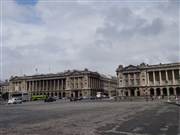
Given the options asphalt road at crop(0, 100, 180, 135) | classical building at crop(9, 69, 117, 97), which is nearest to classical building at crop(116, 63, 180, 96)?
classical building at crop(9, 69, 117, 97)

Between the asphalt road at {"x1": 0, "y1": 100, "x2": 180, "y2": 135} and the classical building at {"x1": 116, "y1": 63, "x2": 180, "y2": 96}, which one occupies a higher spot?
the classical building at {"x1": 116, "y1": 63, "x2": 180, "y2": 96}

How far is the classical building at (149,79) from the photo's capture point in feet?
484

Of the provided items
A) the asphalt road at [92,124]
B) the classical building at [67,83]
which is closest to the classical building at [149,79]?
the classical building at [67,83]

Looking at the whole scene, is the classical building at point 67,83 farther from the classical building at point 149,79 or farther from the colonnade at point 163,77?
the colonnade at point 163,77

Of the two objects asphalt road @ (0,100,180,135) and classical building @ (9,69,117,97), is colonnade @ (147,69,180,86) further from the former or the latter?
asphalt road @ (0,100,180,135)

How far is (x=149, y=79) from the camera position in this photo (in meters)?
157

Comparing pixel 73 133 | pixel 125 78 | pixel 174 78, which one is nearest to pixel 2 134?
pixel 73 133

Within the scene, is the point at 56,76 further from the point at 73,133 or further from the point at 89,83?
the point at 73,133

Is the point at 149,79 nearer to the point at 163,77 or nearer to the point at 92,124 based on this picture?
the point at 163,77

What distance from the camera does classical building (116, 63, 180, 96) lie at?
147 m

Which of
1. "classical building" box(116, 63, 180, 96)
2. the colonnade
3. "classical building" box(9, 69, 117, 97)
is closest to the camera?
the colonnade

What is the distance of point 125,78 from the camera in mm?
164625

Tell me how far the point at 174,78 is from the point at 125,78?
2947cm

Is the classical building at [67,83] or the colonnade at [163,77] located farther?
the classical building at [67,83]
